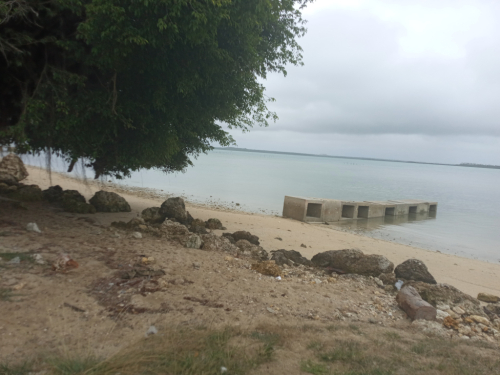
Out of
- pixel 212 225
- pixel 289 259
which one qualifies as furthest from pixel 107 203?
pixel 289 259

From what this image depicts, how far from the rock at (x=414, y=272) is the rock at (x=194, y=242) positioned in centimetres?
430

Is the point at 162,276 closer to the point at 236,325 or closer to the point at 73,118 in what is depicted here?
the point at 236,325

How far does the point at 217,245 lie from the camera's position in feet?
27.0

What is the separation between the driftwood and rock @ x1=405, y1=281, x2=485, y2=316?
1.47 feet

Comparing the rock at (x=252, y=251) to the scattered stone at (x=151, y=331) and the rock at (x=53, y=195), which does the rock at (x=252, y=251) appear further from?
the rock at (x=53, y=195)

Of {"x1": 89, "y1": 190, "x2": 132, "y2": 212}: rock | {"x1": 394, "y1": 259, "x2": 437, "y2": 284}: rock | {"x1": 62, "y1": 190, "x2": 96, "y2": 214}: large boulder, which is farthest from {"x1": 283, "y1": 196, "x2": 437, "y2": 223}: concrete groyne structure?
{"x1": 62, "y1": 190, "x2": 96, "y2": 214}: large boulder

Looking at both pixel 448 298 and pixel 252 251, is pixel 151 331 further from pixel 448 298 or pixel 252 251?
pixel 448 298

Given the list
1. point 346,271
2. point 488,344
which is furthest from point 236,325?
point 346,271

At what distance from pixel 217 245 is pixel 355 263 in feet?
9.88

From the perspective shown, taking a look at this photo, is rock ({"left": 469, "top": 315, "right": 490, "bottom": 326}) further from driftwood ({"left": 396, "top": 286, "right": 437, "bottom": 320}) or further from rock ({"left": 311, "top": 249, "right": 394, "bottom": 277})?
rock ({"left": 311, "top": 249, "right": 394, "bottom": 277})

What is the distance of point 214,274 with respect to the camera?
616 centimetres

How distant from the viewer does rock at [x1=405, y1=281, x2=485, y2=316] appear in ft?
19.4

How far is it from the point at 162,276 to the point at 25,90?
4.51 meters

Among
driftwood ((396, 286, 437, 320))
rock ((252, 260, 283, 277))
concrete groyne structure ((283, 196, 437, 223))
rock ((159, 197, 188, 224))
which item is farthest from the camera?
concrete groyne structure ((283, 196, 437, 223))
